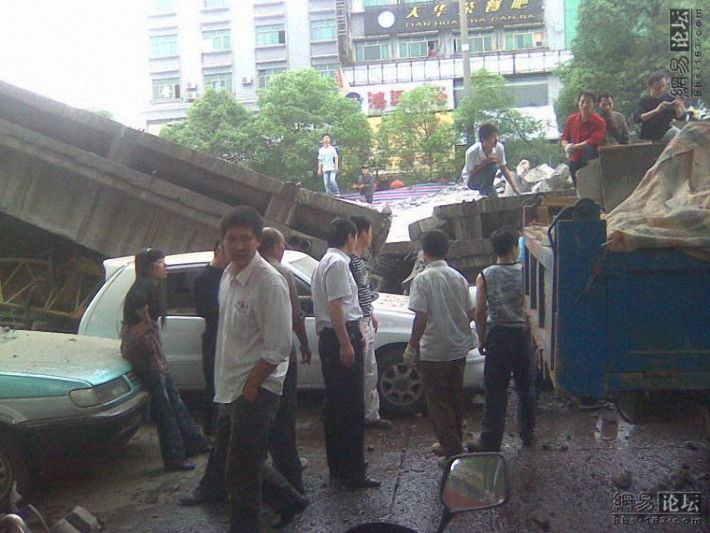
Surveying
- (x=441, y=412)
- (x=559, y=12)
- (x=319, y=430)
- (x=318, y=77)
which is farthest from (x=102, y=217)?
(x=559, y=12)

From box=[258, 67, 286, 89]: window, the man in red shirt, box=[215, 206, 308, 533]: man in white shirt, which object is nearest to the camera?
box=[215, 206, 308, 533]: man in white shirt

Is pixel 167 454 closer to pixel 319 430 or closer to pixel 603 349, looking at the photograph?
pixel 319 430

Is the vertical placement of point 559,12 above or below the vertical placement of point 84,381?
above

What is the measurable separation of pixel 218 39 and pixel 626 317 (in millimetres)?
52205

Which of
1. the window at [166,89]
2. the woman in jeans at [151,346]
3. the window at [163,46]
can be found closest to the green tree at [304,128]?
the window at [166,89]

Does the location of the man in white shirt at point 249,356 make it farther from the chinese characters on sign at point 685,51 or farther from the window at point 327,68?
the window at point 327,68

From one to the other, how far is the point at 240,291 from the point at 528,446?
286 cm

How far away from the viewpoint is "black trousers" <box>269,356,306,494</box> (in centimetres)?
445

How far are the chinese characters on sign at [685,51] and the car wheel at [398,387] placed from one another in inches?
167

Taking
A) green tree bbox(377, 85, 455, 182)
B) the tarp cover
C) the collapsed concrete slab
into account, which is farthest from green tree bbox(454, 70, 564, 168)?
the tarp cover

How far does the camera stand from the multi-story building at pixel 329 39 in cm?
4897

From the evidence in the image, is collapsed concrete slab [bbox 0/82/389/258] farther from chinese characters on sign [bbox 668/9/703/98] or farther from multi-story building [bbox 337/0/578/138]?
multi-story building [bbox 337/0/578/138]

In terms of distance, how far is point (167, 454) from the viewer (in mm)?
5270

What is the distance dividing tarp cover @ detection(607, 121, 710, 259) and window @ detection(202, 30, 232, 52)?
5095cm
